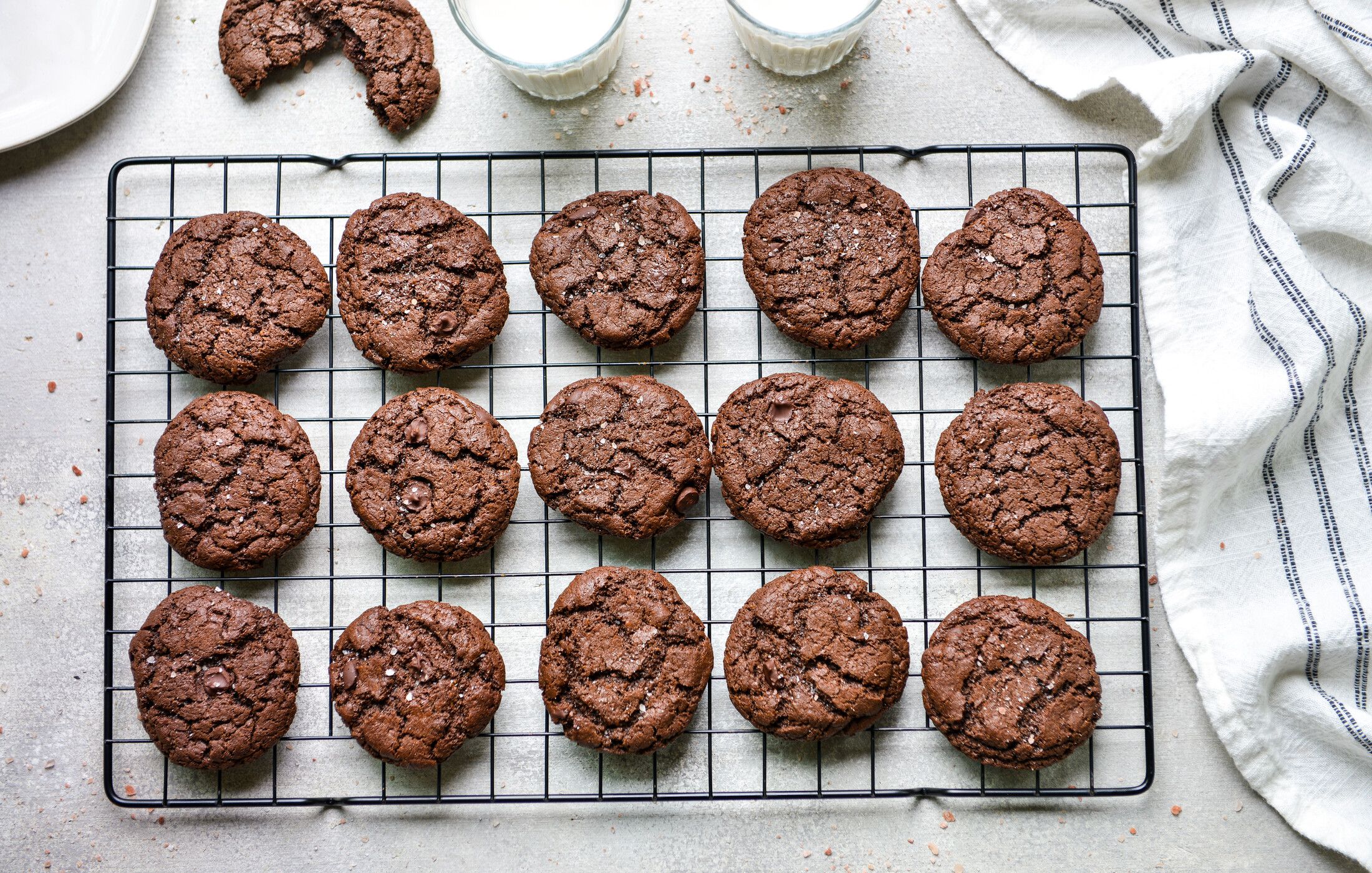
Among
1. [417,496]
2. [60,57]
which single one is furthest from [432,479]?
[60,57]

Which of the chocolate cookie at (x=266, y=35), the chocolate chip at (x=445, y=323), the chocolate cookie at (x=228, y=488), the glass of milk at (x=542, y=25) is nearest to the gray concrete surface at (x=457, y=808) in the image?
the chocolate cookie at (x=266, y=35)

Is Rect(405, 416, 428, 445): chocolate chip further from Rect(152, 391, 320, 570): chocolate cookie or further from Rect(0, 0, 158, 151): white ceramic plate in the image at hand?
Rect(0, 0, 158, 151): white ceramic plate

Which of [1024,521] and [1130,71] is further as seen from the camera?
[1130,71]

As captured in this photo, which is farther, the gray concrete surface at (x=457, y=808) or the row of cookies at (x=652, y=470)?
the gray concrete surface at (x=457, y=808)

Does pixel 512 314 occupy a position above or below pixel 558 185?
below

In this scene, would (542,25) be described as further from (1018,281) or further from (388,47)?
(1018,281)

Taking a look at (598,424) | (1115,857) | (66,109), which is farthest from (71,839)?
(1115,857)

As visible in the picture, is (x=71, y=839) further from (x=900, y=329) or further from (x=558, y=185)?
(x=900, y=329)

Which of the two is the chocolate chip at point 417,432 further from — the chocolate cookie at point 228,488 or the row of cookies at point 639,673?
the row of cookies at point 639,673
